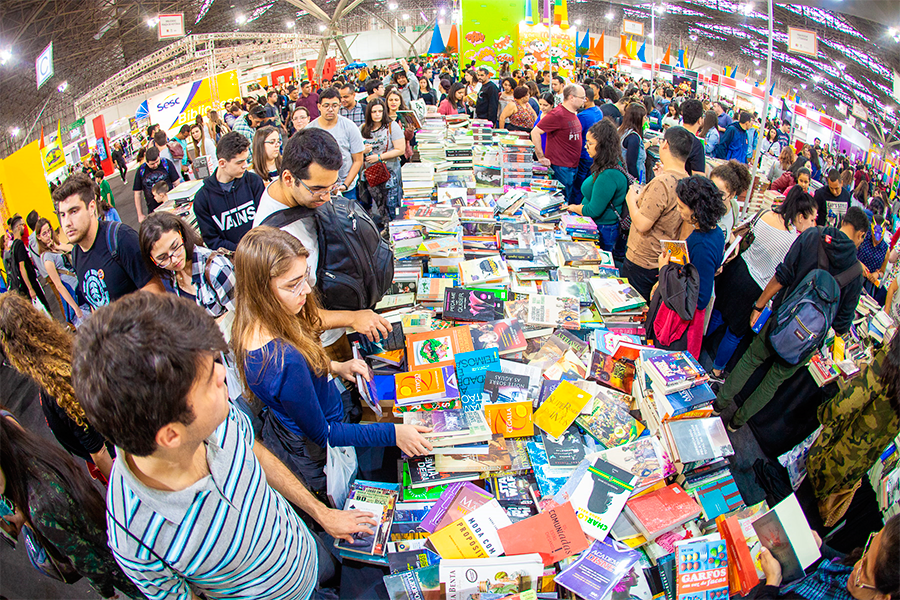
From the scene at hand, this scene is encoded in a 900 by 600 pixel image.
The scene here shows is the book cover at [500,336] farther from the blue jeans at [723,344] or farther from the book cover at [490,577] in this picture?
the blue jeans at [723,344]

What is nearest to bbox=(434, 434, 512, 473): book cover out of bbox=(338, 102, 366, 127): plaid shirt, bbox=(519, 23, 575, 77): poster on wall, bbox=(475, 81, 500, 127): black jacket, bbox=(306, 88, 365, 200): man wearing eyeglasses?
bbox=(306, 88, 365, 200): man wearing eyeglasses

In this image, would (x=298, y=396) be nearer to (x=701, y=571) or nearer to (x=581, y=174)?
(x=701, y=571)

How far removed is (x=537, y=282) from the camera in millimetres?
2812

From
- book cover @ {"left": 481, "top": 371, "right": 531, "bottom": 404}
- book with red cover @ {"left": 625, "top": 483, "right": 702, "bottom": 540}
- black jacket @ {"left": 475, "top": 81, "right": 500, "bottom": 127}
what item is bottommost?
book with red cover @ {"left": 625, "top": 483, "right": 702, "bottom": 540}

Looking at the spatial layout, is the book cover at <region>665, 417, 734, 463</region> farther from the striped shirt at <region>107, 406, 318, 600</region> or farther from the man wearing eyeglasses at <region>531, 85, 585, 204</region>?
the man wearing eyeglasses at <region>531, 85, 585, 204</region>

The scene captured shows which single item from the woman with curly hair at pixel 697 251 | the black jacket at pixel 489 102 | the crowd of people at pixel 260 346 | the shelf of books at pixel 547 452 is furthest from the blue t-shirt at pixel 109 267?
the black jacket at pixel 489 102

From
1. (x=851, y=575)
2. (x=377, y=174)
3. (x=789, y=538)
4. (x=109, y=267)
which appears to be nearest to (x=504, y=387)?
(x=789, y=538)

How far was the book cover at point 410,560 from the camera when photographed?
1.42 meters

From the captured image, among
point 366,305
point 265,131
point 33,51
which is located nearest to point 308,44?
point 33,51

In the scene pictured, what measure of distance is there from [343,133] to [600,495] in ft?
11.5

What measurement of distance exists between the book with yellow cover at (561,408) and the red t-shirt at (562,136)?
337cm

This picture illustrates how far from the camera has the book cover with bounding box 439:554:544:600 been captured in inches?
50.7

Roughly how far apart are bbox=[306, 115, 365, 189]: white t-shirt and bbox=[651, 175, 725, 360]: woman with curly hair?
2.74m

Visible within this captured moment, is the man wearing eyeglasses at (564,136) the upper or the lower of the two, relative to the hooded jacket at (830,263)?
upper
